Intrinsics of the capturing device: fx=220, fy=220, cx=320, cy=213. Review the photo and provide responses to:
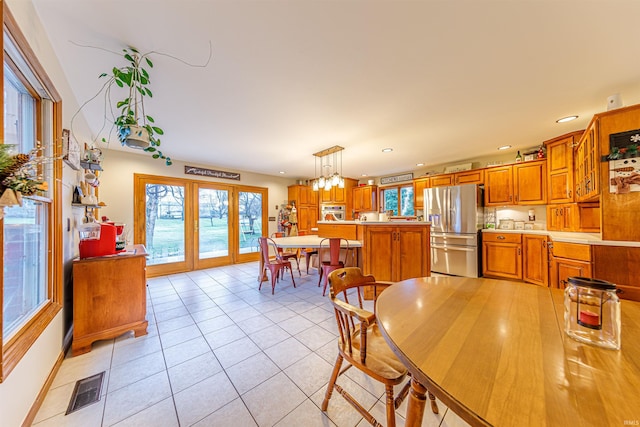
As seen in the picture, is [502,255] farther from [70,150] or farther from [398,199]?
[70,150]

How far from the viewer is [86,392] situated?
1.53 metres

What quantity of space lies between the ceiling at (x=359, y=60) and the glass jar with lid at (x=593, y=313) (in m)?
1.54

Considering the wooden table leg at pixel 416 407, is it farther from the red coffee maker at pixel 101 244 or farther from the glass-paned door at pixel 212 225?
the glass-paned door at pixel 212 225

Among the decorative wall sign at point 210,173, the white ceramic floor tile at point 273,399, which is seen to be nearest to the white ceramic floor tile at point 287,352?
the white ceramic floor tile at point 273,399

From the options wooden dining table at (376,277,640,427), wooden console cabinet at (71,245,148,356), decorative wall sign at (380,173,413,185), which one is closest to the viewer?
wooden dining table at (376,277,640,427)

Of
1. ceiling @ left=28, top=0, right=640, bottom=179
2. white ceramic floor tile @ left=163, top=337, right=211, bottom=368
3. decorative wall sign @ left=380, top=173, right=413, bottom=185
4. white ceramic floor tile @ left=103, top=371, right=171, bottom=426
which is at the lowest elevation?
white ceramic floor tile @ left=163, top=337, right=211, bottom=368

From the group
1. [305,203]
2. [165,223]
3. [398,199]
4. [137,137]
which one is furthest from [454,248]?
[165,223]

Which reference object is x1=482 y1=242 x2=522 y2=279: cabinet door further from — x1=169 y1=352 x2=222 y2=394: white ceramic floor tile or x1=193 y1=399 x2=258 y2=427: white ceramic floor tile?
x1=169 y1=352 x2=222 y2=394: white ceramic floor tile

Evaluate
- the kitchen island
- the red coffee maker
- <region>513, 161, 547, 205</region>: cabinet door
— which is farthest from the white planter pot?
<region>513, 161, 547, 205</region>: cabinet door

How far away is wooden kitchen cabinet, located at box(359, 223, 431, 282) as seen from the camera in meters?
3.05

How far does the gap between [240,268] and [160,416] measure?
383 cm

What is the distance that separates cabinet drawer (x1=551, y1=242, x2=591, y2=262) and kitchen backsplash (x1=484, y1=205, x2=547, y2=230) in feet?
3.70

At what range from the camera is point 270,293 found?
345 cm

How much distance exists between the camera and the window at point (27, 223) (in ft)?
3.82
